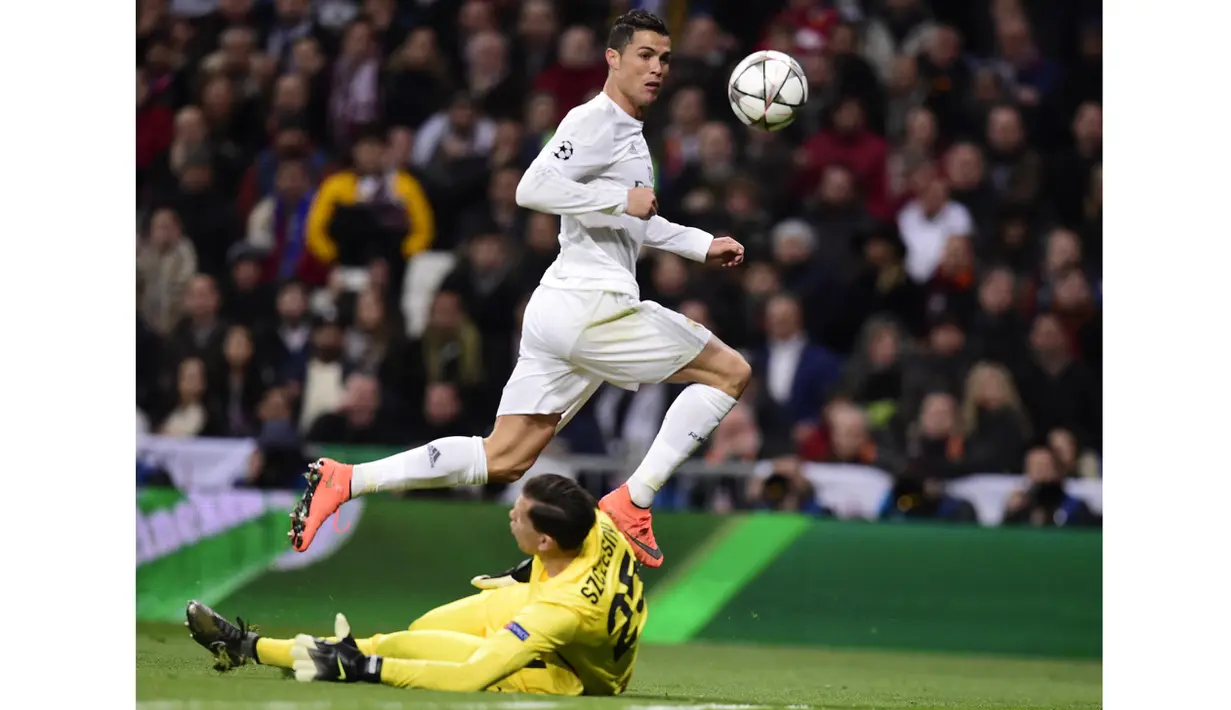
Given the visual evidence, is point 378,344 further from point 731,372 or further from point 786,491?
point 731,372

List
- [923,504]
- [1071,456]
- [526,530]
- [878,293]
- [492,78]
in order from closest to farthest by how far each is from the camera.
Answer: [526,530]
[923,504]
[1071,456]
[878,293]
[492,78]

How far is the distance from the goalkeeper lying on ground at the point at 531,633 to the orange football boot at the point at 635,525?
279 mm

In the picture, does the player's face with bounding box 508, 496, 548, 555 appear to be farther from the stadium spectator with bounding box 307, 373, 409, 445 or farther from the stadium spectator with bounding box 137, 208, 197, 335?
the stadium spectator with bounding box 137, 208, 197, 335

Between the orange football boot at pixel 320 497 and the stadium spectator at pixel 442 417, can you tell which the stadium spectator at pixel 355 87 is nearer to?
the stadium spectator at pixel 442 417

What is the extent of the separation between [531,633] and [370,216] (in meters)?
5.25

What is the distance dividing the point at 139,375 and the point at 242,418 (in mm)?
618

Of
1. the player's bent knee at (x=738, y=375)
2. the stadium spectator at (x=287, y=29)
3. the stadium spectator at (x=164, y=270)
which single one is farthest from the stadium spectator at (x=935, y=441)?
the stadium spectator at (x=287, y=29)

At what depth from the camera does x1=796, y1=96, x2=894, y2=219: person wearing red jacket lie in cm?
1017

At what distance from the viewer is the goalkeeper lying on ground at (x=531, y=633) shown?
5418mm

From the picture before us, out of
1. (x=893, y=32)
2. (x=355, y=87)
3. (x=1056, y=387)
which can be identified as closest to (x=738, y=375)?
(x=1056, y=387)

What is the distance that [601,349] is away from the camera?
608cm

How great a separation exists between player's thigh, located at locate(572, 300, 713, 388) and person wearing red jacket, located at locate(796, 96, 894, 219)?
13.8 feet
